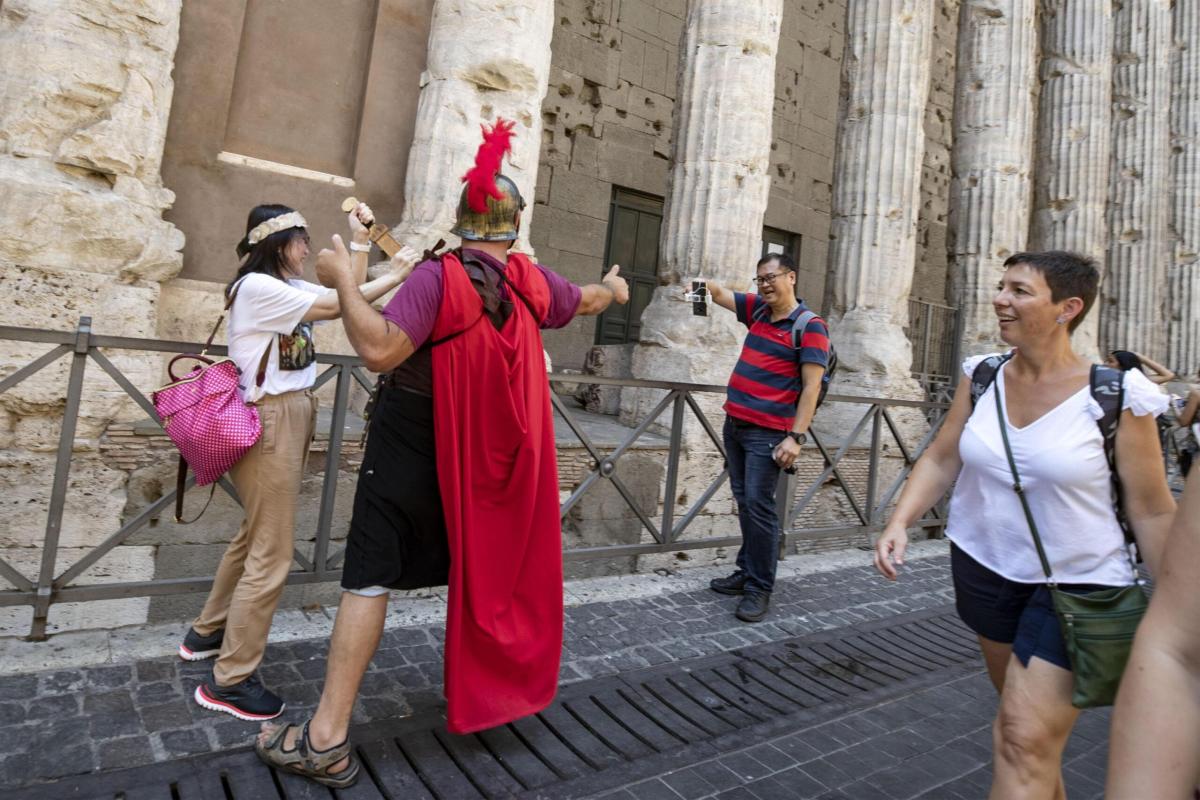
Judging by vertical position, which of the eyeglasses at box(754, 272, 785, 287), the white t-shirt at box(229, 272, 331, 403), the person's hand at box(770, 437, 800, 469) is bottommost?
the person's hand at box(770, 437, 800, 469)

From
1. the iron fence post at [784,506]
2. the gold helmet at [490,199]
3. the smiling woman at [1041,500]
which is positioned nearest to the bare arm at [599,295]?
the gold helmet at [490,199]

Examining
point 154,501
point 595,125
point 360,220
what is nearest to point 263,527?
point 360,220

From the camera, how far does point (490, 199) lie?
2377 millimetres

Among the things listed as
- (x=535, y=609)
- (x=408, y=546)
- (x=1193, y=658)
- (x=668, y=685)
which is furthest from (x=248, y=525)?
(x=1193, y=658)

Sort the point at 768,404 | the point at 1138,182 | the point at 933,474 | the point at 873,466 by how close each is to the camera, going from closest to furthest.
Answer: the point at 933,474, the point at 768,404, the point at 873,466, the point at 1138,182

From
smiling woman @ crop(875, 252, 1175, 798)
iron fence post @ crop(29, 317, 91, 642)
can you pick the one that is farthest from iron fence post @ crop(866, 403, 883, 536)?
iron fence post @ crop(29, 317, 91, 642)

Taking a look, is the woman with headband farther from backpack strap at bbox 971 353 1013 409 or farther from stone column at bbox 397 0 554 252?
stone column at bbox 397 0 554 252

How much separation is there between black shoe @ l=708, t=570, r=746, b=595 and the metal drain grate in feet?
2.03

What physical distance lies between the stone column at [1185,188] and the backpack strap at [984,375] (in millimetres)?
12688

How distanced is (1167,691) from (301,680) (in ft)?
9.07

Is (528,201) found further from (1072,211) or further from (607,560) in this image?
(1072,211)

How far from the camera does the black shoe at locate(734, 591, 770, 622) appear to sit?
404 centimetres

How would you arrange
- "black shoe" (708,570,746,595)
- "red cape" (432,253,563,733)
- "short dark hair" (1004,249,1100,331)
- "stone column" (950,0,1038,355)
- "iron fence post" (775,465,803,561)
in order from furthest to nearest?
"stone column" (950,0,1038,355)
"iron fence post" (775,465,803,561)
"black shoe" (708,570,746,595)
"red cape" (432,253,563,733)
"short dark hair" (1004,249,1100,331)

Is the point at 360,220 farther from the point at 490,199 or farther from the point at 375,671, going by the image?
the point at 375,671
